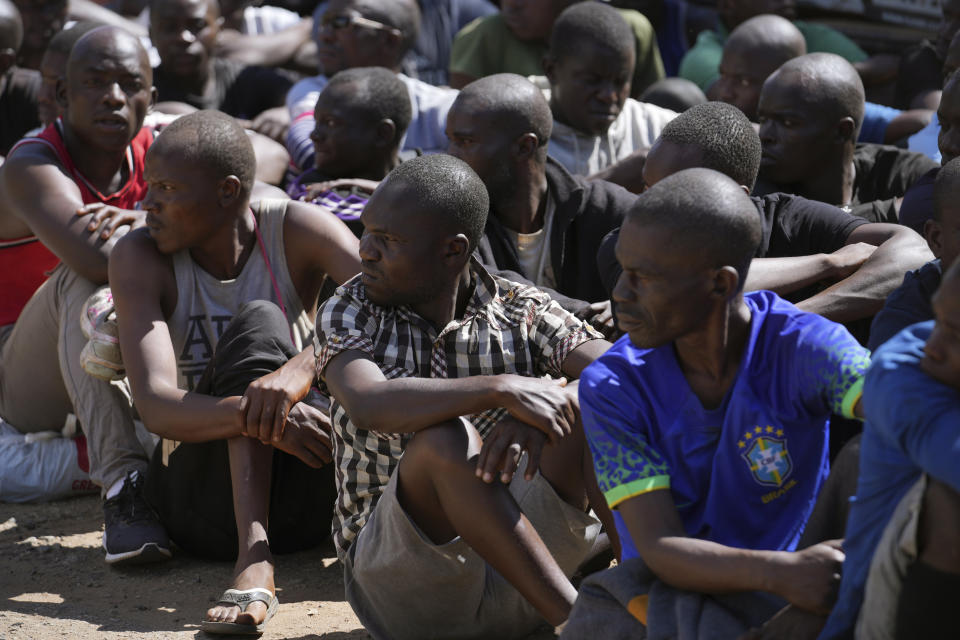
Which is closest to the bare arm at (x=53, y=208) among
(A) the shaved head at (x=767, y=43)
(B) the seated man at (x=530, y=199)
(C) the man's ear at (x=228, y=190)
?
(C) the man's ear at (x=228, y=190)

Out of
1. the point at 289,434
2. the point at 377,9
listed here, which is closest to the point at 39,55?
the point at 377,9

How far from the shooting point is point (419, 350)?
139 inches

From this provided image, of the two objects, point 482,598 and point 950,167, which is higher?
point 950,167

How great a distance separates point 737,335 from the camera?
112 inches

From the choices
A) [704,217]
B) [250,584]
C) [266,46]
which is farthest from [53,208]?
[266,46]

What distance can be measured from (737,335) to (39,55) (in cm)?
622

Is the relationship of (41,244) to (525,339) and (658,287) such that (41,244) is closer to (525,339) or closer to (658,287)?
(525,339)

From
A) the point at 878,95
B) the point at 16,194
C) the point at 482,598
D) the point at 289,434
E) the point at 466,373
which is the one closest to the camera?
the point at 482,598

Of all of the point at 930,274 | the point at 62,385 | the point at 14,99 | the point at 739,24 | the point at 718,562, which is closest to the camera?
the point at 718,562

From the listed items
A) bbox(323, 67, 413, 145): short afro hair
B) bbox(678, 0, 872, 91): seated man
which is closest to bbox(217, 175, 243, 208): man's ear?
bbox(323, 67, 413, 145): short afro hair

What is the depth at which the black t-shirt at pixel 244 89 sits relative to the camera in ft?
25.0

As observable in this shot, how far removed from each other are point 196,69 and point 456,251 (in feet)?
14.3

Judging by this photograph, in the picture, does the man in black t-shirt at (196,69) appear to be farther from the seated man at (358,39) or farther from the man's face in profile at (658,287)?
the man's face in profile at (658,287)

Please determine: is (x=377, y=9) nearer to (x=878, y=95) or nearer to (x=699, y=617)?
(x=878, y=95)
